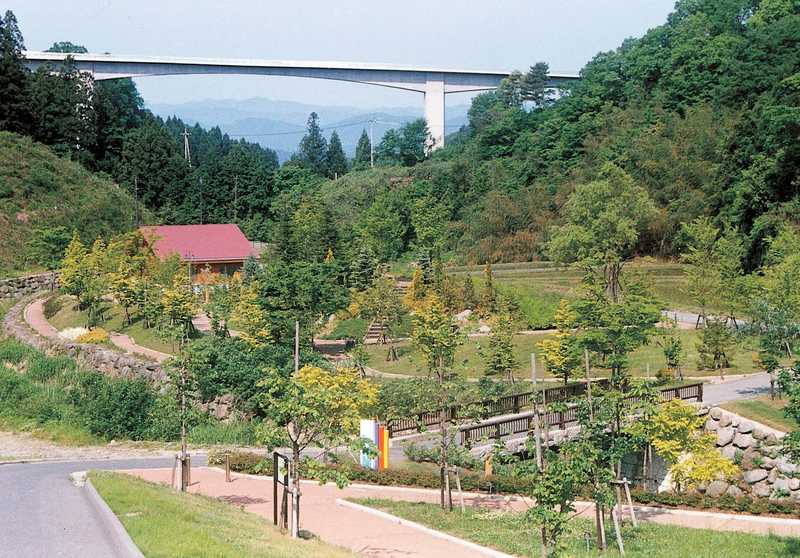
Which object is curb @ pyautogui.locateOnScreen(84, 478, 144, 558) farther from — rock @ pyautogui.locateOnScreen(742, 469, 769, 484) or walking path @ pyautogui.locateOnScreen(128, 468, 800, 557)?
rock @ pyautogui.locateOnScreen(742, 469, 769, 484)

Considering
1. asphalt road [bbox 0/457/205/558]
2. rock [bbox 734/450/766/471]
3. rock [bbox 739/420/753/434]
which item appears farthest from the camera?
rock [bbox 739/420/753/434]

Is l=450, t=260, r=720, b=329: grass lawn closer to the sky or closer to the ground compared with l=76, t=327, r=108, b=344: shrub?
closer to the sky

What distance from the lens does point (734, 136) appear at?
130ft

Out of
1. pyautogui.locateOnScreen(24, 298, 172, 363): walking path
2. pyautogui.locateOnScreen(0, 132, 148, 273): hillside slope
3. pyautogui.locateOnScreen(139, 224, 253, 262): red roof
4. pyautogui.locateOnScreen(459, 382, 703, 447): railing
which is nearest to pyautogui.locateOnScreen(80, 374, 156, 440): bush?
pyautogui.locateOnScreen(24, 298, 172, 363): walking path

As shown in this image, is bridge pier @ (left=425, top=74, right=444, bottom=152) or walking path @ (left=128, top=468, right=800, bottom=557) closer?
walking path @ (left=128, top=468, right=800, bottom=557)

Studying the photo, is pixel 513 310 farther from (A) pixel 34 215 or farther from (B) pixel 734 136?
(A) pixel 34 215

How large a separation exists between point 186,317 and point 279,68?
5245 centimetres

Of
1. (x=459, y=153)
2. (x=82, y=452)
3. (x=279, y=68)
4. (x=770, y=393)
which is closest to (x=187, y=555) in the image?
(x=82, y=452)

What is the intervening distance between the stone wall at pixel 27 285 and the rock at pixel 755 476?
112ft

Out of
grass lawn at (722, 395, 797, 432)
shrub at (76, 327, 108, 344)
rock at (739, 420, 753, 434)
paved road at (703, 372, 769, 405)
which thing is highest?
shrub at (76, 327, 108, 344)

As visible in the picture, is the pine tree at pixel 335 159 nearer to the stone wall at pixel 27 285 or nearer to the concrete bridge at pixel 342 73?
the concrete bridge at pixel 342 73

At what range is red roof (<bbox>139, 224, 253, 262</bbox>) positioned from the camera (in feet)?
150

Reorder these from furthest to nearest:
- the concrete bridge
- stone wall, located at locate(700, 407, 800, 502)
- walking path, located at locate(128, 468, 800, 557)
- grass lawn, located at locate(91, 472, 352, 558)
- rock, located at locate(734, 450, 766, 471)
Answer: the concrete bridge, rock, located at locate(734, 450, 766, 471), stone wall, located at locate(700, 407, 800, 502), walking path, located at locate(128, 468, 800, 557), grass lawn, located at locate(91, 472, 352, 558)

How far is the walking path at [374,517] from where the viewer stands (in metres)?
13.9
